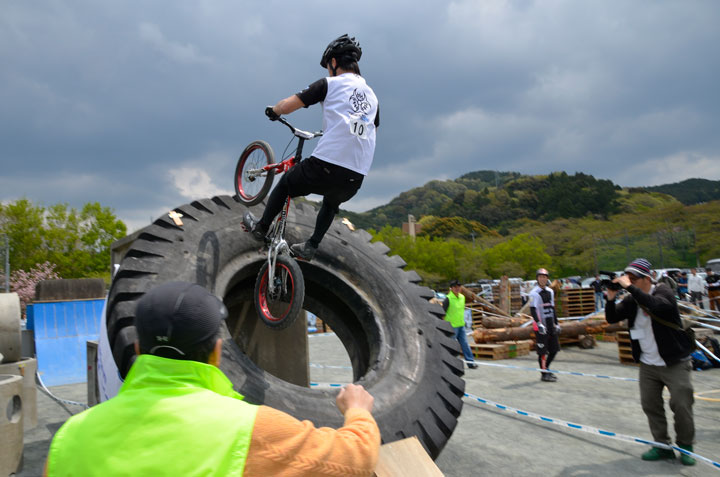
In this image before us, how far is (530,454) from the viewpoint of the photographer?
14.0 feet

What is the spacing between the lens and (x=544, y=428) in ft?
16.8

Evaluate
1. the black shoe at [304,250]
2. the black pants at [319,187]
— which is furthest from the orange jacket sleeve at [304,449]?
the black shoe at [304,250]

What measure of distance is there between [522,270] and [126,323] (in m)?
60.7

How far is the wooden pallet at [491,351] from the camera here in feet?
35.7

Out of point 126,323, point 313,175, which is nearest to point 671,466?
point 313,175

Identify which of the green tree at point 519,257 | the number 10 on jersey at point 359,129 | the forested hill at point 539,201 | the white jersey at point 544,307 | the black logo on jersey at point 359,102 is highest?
the forested hill at point 539,201

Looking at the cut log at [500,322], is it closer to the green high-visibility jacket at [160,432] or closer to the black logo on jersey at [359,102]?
the black logo on jersey at [359,102]

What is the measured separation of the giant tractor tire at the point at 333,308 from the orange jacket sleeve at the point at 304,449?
1447mm

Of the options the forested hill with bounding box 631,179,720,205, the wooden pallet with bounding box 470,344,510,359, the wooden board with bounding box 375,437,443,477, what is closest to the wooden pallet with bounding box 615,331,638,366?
the wooden pallet with bounding box 470,344,510,359

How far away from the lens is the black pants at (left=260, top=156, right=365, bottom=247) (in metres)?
3.52

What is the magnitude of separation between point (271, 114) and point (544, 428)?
13.9ft

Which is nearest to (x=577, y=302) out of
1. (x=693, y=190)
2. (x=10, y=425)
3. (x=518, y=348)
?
(x=518, y=348)

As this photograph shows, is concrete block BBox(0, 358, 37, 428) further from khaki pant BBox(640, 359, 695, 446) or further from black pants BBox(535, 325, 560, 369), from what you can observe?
black pants BBox(535, 325, 560, 369)

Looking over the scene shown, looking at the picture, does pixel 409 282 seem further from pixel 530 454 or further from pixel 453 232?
pixel 453 232
